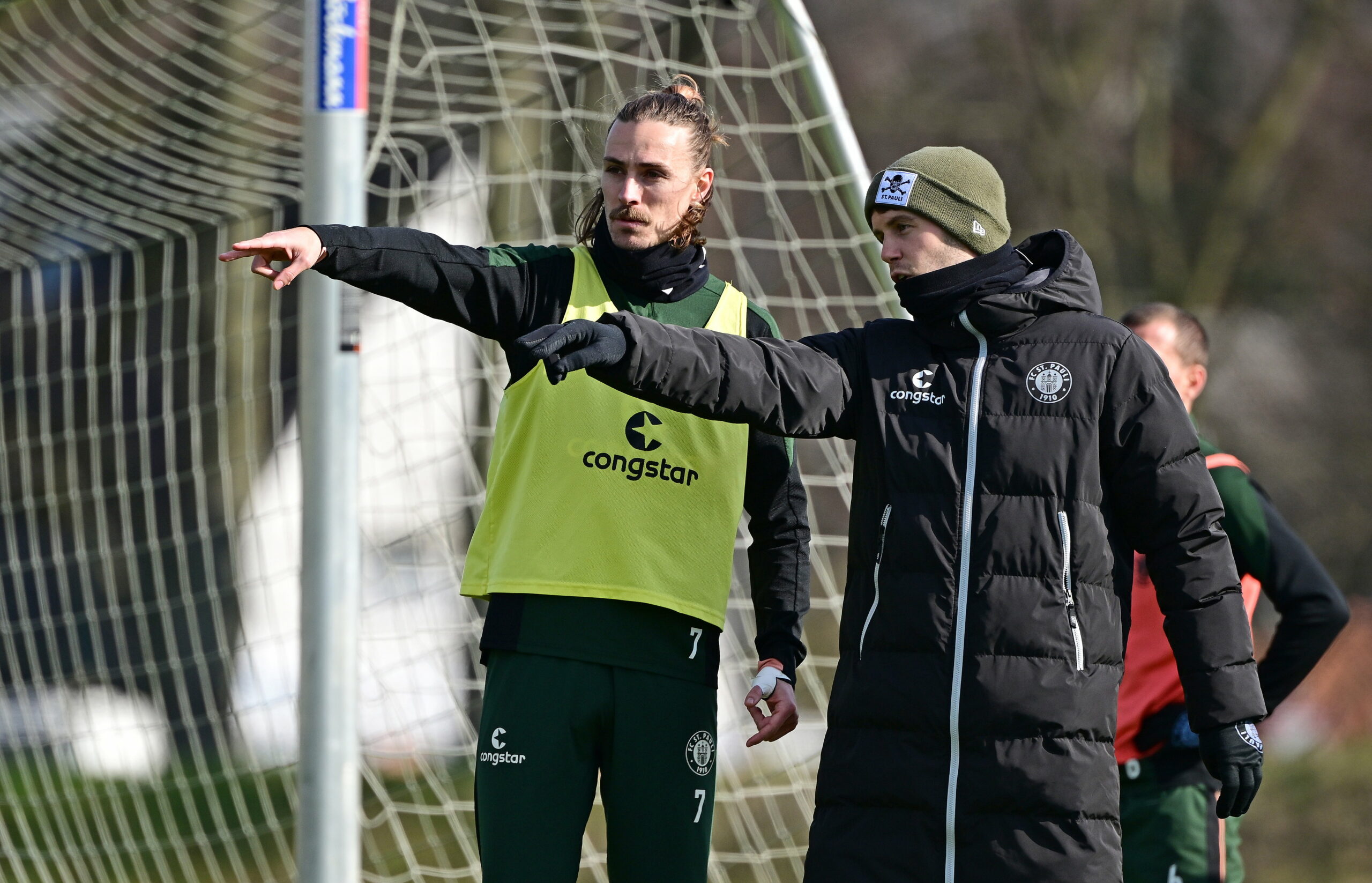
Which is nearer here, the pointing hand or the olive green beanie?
the pointing hand

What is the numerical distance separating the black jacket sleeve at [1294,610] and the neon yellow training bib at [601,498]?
4.41 feet

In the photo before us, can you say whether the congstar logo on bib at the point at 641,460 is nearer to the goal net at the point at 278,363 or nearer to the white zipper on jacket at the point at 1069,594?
the white zipper on jacket at the point at 1069,594

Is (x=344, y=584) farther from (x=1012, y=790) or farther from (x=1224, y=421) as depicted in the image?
(x=1224, y=421)

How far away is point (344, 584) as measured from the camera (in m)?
3.20

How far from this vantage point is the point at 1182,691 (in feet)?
10.6

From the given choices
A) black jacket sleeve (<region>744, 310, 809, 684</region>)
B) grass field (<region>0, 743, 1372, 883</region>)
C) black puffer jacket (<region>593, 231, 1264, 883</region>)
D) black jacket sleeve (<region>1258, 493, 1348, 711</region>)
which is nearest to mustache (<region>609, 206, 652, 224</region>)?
black jacket sleeve (<region>744, 310, 809, 684</region>)

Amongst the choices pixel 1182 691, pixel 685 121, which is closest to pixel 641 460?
pixel 685 121

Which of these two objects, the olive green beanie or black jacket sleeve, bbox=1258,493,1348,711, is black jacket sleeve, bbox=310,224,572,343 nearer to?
the olive green beanie

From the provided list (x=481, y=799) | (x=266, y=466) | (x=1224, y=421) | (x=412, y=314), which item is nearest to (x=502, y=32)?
(x=412, y=314)

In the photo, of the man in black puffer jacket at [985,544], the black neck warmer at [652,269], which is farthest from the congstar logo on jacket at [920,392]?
the black neck warmer at [652,269]

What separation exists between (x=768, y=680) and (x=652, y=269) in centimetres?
70

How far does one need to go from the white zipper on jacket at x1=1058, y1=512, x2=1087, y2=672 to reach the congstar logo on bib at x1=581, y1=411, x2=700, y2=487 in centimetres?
61

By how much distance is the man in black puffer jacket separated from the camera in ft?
6.89

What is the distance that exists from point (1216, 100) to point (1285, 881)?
5.17m
